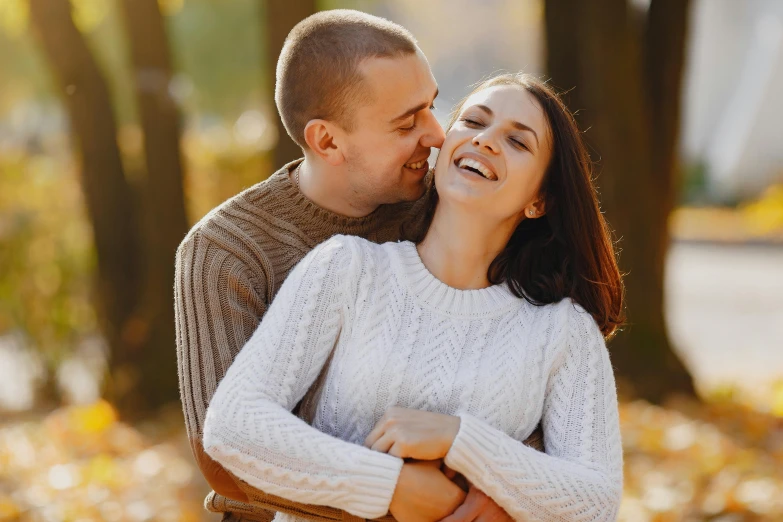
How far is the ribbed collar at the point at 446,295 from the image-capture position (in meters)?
2.47

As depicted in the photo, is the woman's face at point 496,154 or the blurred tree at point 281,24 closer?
the woman's face at point 496,154

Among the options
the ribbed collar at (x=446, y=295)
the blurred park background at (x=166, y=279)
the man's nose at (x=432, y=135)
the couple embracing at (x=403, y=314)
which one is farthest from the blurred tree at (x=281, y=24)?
the ribbed collar at (x=446, y=295)

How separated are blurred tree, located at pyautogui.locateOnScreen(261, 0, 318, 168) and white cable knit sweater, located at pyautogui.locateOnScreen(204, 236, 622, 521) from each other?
2716 mm

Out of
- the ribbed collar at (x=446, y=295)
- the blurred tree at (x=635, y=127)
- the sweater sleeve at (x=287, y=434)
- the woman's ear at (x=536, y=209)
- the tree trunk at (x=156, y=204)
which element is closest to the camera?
the sweater sleeve at (x=287, y=434)

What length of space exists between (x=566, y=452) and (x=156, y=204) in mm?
5046

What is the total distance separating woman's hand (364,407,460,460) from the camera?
2199 mm

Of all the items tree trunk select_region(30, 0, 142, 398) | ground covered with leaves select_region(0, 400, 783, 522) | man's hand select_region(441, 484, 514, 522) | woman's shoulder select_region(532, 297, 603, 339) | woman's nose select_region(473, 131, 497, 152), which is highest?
woman's nose select_region(473, 131, 497, 152)

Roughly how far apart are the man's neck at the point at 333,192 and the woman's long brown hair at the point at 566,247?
0.23 m

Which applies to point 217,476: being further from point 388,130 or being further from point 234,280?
point 388,130

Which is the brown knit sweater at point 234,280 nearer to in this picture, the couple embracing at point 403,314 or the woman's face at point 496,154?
the couple embracing at point 403,314

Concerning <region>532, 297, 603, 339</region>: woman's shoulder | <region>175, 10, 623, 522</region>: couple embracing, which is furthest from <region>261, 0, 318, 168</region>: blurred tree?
<region>532, 297, 603, 339</region>: woman's shoulder

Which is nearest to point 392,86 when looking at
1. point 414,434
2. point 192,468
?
point 414,434

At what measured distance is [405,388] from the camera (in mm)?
2357

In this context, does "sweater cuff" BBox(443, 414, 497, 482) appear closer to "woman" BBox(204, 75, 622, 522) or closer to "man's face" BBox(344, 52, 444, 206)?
"woman" BBox(204, 75, 622, 522)
